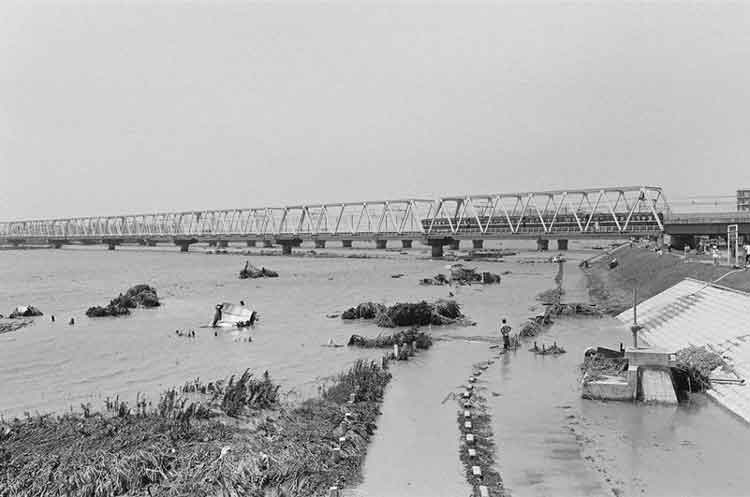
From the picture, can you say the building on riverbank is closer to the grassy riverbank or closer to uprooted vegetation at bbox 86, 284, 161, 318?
the grassy riverbank

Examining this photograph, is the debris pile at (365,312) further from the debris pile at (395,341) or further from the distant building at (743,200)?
the distant building at (743,200)

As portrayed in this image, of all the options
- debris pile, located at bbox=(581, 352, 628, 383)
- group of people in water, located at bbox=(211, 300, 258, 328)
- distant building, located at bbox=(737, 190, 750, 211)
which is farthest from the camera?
distant building, located at bbox=(737, 190, 750, 211)

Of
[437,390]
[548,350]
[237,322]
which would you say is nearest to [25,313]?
[237,322]

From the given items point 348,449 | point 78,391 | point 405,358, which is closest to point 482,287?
point 405,358

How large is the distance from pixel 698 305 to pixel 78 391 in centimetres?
2629

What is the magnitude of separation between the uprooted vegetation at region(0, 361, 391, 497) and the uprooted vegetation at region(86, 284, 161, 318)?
89.9 ft

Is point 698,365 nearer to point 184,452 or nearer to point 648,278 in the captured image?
point 184,452

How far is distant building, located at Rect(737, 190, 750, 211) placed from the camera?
83.1m

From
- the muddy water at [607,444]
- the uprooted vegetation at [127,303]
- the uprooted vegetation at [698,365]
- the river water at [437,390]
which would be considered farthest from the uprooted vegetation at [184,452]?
the uprooted vegetation at [127,303]

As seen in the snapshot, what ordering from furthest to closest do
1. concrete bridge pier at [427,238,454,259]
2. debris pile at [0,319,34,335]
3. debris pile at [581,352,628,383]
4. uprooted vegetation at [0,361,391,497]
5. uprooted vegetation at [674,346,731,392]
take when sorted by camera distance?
concrete bridge pier at [427,238,454,259]
debris pile at [0,319,34,335]
debris pile at [581,352,628,383]
uprooted vegetation at [674,346,731,392]
uprooted vegetation at [0,361,391,497]


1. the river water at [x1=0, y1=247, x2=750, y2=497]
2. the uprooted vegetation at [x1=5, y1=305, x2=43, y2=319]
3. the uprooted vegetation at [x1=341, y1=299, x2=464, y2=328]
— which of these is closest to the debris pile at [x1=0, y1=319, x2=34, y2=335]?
the river water at [x1=0, y1=247, x2=750, y2=497]

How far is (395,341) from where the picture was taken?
28328 mm

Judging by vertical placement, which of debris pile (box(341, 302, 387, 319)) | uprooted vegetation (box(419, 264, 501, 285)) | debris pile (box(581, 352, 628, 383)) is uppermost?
debris pile (box(581, 352, 628, 383))

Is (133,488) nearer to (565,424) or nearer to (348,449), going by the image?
(348,449)
